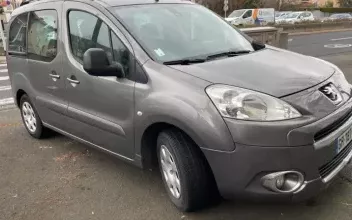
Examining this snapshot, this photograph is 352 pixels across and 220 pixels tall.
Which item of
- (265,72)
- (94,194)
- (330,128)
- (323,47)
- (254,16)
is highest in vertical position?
(265,72)

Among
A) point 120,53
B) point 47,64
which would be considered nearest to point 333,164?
point 120,53

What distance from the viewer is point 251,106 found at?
285cm

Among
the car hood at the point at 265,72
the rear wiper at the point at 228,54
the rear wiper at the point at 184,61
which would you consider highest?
the rear wiper at the point at 184,61

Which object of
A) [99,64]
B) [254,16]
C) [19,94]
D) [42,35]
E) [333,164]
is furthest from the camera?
[254,16]

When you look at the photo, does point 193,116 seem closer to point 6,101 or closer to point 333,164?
point 333,164

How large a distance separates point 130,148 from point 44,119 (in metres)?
1.81

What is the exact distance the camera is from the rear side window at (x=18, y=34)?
17.1 ft

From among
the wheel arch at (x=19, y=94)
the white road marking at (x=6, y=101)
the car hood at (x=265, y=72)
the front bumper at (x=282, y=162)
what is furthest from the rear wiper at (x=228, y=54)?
the white road marking at (x=6, y=101)

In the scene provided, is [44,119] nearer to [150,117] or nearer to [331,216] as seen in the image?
[150,117]

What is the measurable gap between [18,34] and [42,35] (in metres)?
0.77

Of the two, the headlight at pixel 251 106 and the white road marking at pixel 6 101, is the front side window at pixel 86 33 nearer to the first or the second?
the headlight at pixel 251 106

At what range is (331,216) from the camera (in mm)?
3152

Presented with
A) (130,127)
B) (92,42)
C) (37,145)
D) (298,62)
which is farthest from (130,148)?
(37,145)

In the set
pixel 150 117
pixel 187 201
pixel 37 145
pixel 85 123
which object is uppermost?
pixel 150 117
